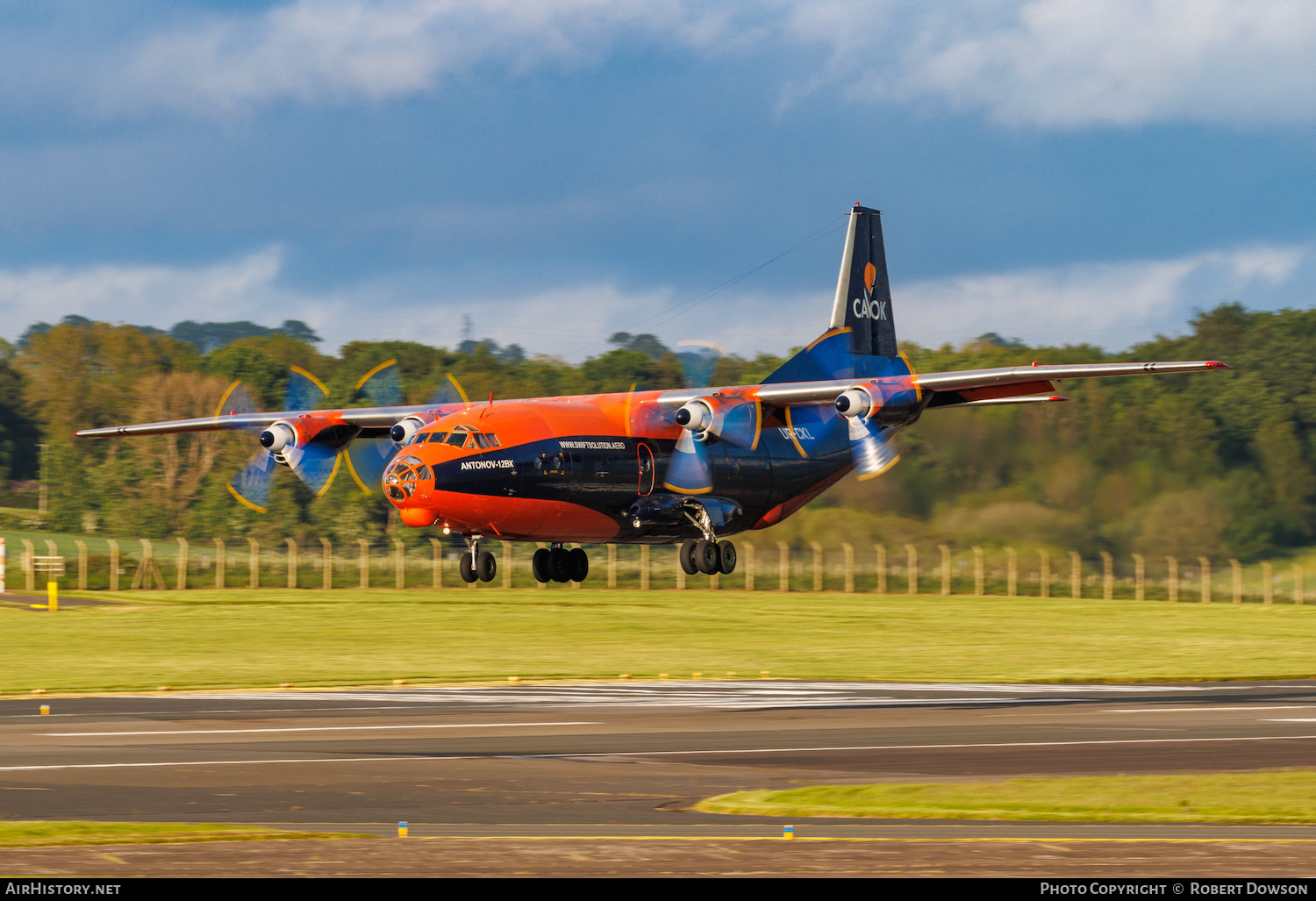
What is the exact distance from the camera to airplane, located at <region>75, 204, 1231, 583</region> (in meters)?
38.8

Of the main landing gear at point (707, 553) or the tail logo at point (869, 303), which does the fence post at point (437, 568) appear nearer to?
the tail logo at point (869, 303)

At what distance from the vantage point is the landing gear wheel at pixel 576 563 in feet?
146

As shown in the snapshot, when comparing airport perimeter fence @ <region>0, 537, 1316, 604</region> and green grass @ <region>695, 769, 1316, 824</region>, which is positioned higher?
airport perimeter fence @ <region>0, 537, 1316, 604</region>

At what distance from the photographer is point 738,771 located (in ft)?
74.6

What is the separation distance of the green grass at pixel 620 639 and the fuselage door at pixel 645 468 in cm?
505

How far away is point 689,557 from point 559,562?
3808 millimetres

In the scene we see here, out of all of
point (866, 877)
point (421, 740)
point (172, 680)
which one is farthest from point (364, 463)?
point (866, 877)

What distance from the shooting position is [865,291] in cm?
5134

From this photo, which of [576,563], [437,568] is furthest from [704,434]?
[437,568]

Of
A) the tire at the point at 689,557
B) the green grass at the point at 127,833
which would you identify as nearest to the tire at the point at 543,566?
the tire at the point at 689,557

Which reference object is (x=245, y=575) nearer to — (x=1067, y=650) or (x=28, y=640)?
(x=28, y=640)

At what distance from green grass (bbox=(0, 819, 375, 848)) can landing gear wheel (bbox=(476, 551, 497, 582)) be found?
24.4m

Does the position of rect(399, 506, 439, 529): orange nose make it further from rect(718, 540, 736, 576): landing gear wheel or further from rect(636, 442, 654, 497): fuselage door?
rect(718, 540, 736, 576): landing gear wheel

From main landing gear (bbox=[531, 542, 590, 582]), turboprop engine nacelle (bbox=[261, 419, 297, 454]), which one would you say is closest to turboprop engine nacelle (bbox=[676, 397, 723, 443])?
main landing gear (bbox=[531, 542, 590, 582])
